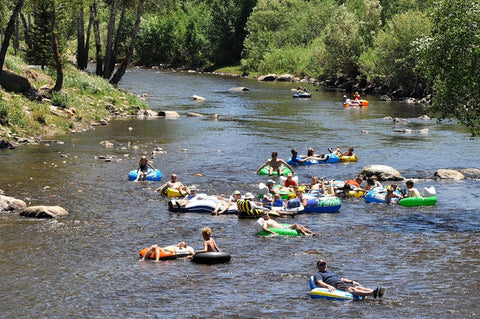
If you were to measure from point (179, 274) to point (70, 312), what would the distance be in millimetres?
3894

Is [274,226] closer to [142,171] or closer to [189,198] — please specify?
[189,198]

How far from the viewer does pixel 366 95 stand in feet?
260

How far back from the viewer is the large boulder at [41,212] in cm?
2452

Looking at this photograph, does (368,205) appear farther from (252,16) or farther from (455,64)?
(252,16)

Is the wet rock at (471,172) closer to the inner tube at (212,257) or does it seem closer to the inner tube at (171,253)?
the inner tube at (212,257)

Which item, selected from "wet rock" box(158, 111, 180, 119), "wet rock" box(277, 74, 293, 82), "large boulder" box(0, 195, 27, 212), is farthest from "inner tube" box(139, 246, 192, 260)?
"wet rock" box(277, 74, 293, 82)

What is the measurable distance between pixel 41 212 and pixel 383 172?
16725 mm

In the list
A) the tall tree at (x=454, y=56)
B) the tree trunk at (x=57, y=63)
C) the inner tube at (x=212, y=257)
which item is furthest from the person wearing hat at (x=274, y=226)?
the tree trunk at (x=57, y=63)

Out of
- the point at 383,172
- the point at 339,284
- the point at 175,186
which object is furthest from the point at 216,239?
the point at 383,172

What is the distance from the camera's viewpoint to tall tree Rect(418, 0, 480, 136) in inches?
979

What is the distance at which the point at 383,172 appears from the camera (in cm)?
3297

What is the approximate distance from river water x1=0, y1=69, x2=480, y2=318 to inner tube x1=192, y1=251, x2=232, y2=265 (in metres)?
0.26

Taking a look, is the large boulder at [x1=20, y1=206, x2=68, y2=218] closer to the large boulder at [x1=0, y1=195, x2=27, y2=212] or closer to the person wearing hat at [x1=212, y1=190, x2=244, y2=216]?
the large boulder at [x1=0, y1=195, x2=27, y2=212]

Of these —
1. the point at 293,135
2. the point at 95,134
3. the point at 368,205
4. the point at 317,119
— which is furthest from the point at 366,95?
the point at 368,205
